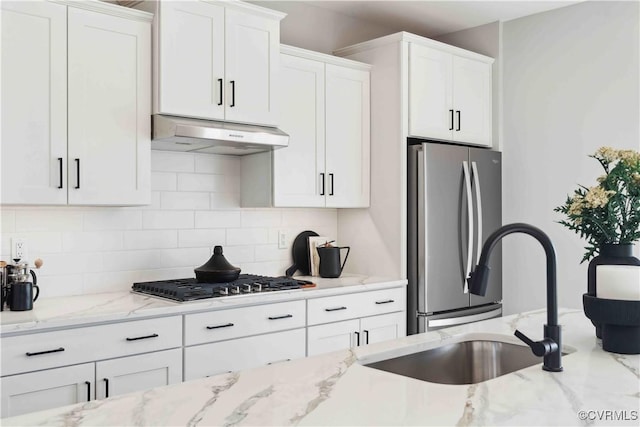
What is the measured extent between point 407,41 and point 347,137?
0.73 metres

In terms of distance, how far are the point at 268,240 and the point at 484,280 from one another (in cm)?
260

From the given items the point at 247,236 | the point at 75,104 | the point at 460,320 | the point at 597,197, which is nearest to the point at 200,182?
the point at 247,236

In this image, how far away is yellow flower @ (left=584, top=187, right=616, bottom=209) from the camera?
6.37 ft

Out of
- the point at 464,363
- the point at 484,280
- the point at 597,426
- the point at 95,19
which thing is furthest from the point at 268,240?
the point at 597,426

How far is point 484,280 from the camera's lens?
159 centimetres

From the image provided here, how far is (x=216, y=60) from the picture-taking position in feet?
10.9

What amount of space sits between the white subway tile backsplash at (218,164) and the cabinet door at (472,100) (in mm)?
1548

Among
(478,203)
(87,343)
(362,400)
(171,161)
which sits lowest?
(87,343)

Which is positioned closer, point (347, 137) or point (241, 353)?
point (241, 353)

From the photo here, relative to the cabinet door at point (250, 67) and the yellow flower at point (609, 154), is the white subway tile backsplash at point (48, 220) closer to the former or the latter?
the cabinet door at point (250, 67)

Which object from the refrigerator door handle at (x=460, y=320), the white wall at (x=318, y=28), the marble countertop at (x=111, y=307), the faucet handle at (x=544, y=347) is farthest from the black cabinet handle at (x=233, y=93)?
the faucet handle at (x=544, y=347)

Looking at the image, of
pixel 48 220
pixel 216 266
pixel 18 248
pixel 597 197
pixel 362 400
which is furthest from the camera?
pixel 216 266

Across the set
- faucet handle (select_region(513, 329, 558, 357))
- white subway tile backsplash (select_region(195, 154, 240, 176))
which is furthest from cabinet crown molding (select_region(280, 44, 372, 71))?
faucet handle (select_region(513, 329, 558, 357))

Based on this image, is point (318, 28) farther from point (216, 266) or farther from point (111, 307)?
point (111, 307)
